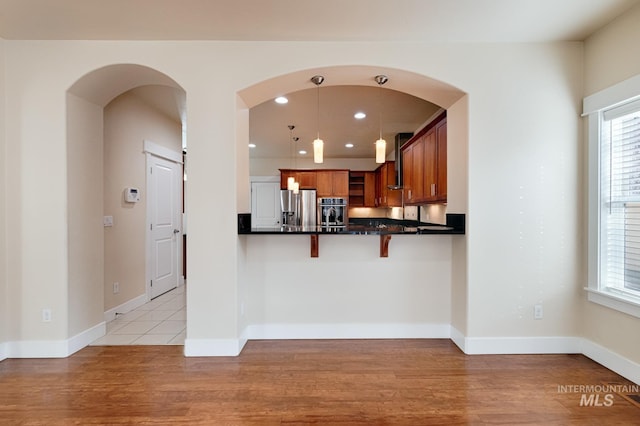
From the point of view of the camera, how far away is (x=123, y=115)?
3.89m

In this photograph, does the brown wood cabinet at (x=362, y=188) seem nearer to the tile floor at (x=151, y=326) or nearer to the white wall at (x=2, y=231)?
the tile floor at (x=151, y=326)

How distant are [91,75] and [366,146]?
520 centimetres

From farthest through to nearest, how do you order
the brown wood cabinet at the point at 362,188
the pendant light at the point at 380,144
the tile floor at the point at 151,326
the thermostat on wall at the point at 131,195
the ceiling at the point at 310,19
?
the brown wood cabinet at the point at 362,188
the thermostat on wall at the point at 131,195
the tile floor at the point at 151,326
the pendant light at the point at 380,144
the ceiling at the point at 310,19

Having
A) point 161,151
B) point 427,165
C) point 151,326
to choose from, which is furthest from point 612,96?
point 161,151

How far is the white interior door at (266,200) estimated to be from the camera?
8.42m

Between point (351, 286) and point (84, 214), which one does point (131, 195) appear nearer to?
point (84, 214)

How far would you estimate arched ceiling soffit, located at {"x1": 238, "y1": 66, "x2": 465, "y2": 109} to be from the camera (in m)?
2.75

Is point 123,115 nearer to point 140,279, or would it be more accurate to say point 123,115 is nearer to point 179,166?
point 179,166

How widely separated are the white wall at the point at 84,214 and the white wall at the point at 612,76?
4.20 metres

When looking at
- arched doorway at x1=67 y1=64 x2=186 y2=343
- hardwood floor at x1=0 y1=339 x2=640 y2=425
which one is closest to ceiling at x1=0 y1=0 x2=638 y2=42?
arched doorway at x1=67 y1=64 x2=186 y2=343

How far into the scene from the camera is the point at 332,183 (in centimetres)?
766

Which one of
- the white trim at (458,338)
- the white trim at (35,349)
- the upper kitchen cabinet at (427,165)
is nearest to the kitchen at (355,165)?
the upper kitchen cabinet at (427,165)

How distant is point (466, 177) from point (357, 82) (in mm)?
1270

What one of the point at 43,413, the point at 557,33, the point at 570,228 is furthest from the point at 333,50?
the point at 43,413
